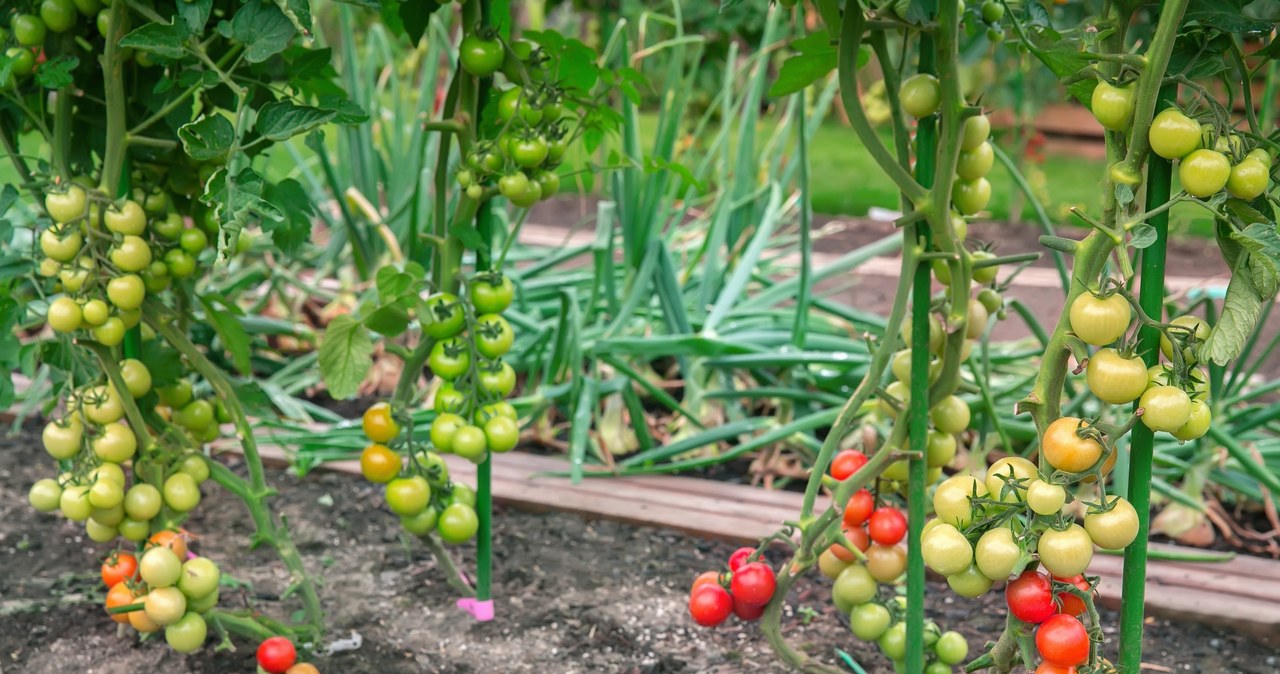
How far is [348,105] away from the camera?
1.09 metres

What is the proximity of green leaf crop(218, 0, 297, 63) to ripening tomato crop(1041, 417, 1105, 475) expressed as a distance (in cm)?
74

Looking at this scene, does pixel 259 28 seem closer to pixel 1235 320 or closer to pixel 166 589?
pixel 166 589

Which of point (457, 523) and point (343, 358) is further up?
point (343, 358)

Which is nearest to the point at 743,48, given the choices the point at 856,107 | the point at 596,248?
the point at 596,248

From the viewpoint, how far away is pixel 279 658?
126cm

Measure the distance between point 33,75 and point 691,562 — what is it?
106 centimetres

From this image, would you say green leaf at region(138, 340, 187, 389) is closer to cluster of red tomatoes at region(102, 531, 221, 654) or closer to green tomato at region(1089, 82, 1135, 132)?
cluster of red tomatoes at region(102, 531, 221, 654)

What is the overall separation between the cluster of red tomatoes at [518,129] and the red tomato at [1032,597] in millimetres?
620

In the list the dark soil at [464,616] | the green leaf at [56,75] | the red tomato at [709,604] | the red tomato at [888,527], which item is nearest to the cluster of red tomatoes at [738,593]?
the red tomato at [709,604]

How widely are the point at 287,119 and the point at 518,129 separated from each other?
25cm

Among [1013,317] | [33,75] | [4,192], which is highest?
[33,75]

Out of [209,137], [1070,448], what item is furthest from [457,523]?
[1070,448]

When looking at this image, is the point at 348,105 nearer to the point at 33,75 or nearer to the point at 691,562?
the point at 33,75

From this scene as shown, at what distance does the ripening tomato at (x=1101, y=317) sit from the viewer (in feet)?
2.73
